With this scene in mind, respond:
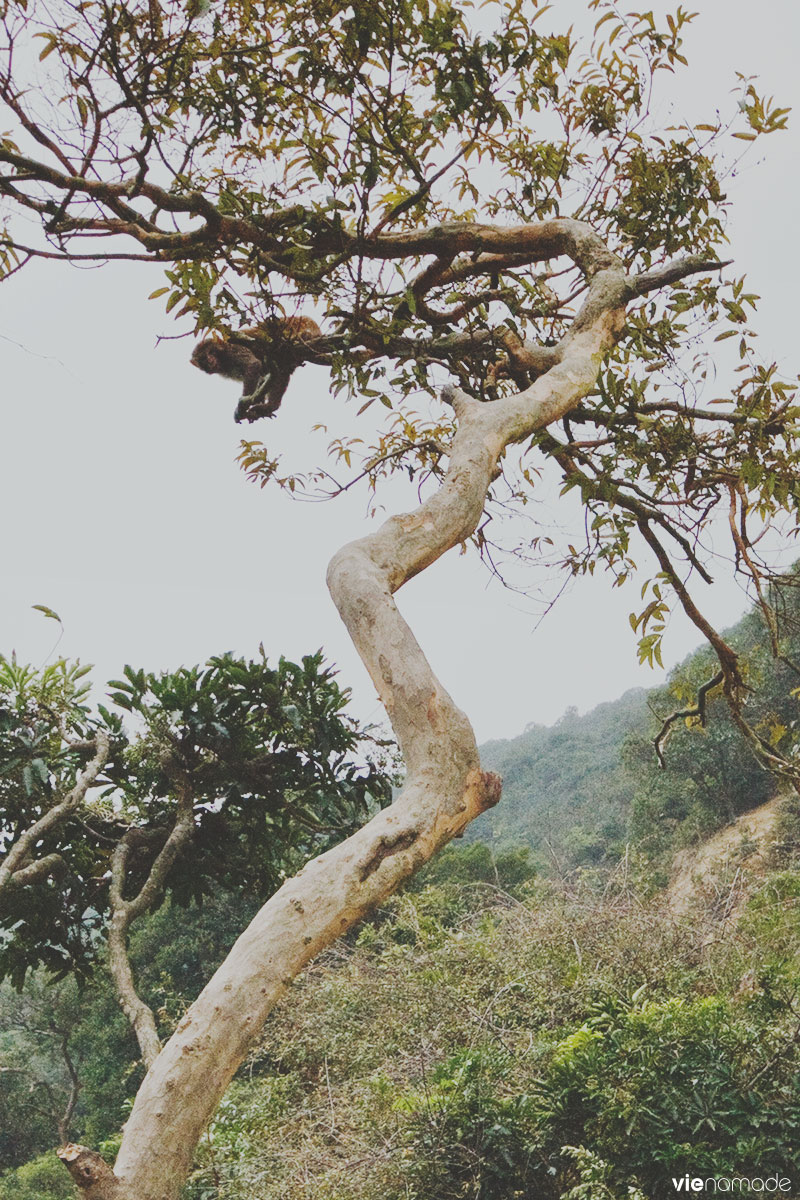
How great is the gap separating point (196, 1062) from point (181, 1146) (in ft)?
0.25

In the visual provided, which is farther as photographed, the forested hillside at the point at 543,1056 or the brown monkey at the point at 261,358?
the forested hillside at the point at 543,1056

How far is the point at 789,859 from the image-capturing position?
14281 mm

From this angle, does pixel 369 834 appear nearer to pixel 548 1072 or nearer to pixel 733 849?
pixel 548 1072

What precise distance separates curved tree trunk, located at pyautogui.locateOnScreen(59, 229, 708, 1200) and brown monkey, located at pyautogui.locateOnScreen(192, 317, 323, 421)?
1016 mm

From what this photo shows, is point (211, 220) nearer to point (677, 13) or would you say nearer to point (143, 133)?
point (143, 133)

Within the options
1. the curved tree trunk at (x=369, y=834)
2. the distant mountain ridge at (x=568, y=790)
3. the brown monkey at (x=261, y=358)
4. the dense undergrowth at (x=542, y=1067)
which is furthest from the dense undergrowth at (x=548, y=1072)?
the distant mountain ridge at (x=568, y=790)

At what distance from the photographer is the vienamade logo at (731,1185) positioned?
304 centimetres

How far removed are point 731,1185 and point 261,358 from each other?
11.8 ft

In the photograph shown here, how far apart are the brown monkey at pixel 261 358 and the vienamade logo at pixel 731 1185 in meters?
3.44

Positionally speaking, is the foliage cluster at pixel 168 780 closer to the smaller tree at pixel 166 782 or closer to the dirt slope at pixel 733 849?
the smaller tree at pixel 166 782

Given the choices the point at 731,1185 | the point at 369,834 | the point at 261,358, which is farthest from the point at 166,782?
the point at 369,834

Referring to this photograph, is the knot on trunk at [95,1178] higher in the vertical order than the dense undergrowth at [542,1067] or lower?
higher

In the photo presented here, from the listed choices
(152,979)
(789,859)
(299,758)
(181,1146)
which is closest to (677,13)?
(181,1146)

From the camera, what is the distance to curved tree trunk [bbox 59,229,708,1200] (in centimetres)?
80
